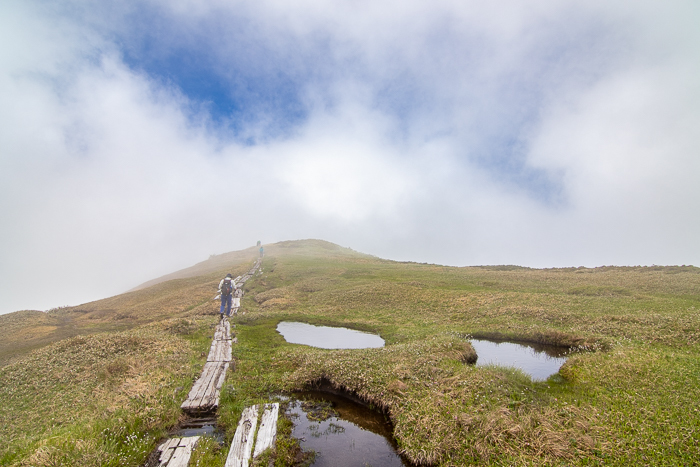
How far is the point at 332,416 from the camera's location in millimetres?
16453

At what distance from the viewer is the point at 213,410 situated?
16297mm

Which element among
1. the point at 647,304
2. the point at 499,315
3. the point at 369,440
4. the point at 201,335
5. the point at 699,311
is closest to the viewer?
the point at 369,440

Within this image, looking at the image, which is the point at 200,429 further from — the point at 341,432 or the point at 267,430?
the point at 341,432

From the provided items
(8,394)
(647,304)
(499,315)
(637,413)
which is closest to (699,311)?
(647,304)

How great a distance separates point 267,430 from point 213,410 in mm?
4051

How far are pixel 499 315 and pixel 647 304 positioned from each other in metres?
13.6

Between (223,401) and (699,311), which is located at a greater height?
(699,311)

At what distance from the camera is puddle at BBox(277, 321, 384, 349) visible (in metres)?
28.9

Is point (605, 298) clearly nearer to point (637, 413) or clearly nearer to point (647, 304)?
point (647, 304)

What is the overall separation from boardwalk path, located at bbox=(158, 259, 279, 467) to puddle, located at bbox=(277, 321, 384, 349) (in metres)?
8.12

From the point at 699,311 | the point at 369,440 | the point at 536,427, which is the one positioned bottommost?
the point at 369,440

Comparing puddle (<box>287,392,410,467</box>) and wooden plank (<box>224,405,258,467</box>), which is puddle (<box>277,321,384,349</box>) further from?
A: wooden plank (<box>224,405,258,467</box>)

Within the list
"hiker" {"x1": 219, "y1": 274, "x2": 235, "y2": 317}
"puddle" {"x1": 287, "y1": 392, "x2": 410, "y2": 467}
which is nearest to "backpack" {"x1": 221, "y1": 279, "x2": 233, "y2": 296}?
"hiker" {"x1": 219, "y1": 274, "x2": 235, "y2": 317}

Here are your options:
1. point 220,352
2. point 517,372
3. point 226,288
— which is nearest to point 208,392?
point 220,352
